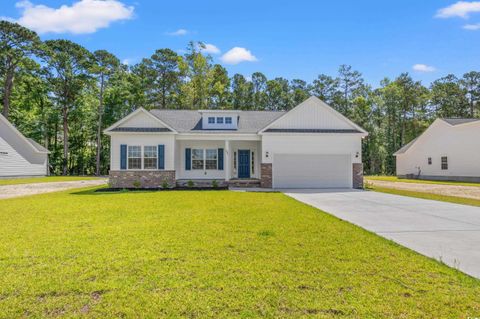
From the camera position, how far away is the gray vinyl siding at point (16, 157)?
24.4 meters

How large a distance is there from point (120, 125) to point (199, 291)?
1563cm

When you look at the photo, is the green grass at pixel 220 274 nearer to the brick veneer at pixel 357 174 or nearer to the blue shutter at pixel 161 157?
the blue shutter at pixel 161 157

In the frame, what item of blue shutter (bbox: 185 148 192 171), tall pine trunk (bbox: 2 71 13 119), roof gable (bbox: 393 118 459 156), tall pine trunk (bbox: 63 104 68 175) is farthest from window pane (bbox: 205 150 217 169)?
tall pine trunk (bbox: 2 71 13 119)

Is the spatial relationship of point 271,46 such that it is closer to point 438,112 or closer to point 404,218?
point 404,218

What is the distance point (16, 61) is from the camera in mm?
30953

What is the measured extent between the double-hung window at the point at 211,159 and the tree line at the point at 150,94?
18663 mm

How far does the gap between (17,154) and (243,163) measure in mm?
21283

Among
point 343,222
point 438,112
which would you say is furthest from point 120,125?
point 438,112

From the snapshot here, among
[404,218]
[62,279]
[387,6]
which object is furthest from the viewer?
[387,6]

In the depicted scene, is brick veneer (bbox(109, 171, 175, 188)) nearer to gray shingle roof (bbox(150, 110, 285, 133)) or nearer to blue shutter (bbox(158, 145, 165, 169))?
blue shutter (bbox(158, 145, 165, 169))

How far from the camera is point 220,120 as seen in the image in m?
19.0

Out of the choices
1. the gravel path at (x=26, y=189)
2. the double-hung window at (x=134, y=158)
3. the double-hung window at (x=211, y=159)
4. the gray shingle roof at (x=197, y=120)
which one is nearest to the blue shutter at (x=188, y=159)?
the double-hung window at (x=211, y=159)

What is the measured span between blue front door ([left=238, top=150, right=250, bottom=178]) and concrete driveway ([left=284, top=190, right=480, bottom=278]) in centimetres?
914

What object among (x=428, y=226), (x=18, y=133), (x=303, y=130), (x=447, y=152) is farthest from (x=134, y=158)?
(x=447, y=152)
